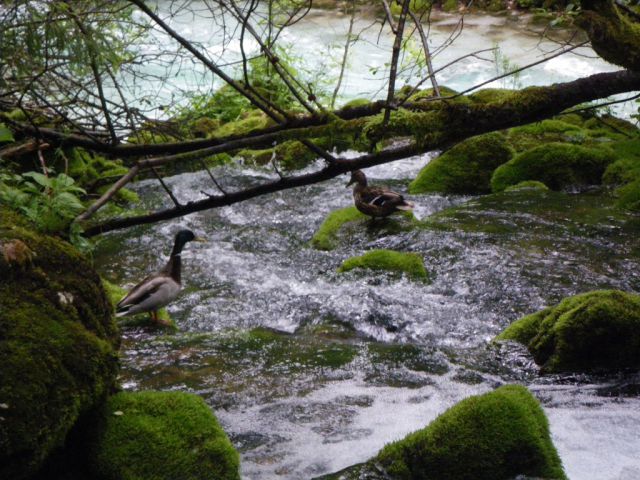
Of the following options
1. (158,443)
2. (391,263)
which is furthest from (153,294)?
(158,443)

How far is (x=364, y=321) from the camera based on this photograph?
20.7ft

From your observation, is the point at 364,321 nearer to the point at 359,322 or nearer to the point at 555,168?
the point at 359,322

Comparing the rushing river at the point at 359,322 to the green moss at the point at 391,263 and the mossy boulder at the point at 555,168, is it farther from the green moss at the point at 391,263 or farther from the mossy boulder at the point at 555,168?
the mossy boulder at the point at 555,168

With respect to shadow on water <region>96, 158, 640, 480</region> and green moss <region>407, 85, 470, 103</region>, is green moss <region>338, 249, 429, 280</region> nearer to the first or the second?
shadow on water <region>96, 158, 640, 480</region>

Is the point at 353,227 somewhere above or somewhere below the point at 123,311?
below

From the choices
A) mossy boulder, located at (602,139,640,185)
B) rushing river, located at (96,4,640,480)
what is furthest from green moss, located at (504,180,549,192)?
mossy boulder, located at (602,139,640,185)

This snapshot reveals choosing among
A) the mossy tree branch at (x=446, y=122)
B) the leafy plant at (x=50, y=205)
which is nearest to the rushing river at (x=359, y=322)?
the leafy plant at (x=50, y=205)

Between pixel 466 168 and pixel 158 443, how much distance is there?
26.0 ft

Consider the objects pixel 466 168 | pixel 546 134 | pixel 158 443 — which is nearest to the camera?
pixel 158 443

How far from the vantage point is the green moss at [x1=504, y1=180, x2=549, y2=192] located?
9.87 m

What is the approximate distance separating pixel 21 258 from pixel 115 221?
1.53 feet

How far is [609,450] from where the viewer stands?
163 inches

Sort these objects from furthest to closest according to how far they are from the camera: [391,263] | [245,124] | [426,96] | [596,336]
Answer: [245,124], [391,263], [596,336], [426,96]

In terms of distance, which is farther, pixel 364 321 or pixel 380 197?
pixel 380 197
